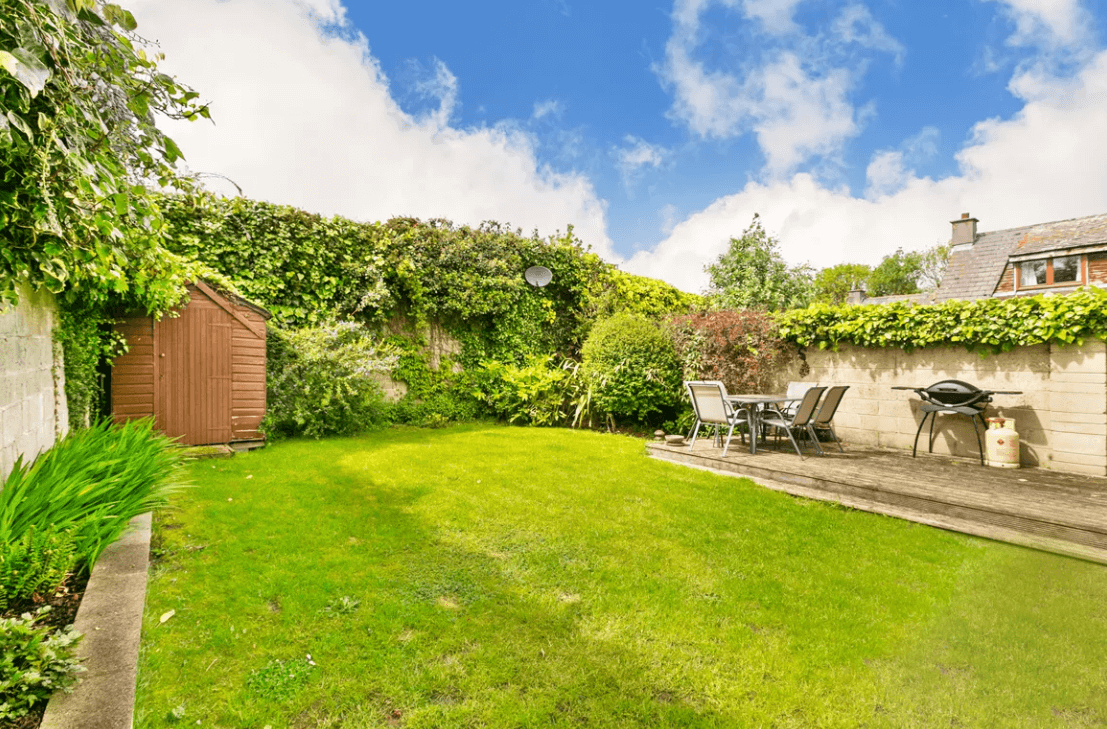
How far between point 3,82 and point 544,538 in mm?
3467

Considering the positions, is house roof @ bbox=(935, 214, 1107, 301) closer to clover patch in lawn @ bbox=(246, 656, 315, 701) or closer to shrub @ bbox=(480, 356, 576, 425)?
shrub @ bbox=(480, 356, 576, 425)

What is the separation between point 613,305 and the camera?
1116cm

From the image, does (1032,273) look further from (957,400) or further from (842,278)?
(842,278)

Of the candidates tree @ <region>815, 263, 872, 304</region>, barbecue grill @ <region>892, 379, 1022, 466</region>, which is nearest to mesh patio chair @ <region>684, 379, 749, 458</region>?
barbecue grill @ <region>892, 379, 1022, 466</region>

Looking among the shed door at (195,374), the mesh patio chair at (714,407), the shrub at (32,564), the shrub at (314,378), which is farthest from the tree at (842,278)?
the shrub at (32,564)

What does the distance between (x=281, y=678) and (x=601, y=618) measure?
146 centimetres

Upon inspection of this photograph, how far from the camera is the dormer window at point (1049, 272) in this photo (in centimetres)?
1492

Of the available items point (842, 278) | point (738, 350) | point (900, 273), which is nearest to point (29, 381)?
point (738, 350)

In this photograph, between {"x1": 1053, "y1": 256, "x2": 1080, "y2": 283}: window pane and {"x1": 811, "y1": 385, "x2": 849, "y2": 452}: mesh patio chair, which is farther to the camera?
{"x1": 1053, "y1": 256, "x2": 1080, "y2": 283}: window pane

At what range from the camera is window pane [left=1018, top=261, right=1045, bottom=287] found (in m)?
15.6

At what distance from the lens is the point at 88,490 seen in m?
2.76

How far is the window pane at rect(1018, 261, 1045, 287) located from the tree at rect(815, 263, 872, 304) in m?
24.4

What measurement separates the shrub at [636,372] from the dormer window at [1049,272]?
1528cm

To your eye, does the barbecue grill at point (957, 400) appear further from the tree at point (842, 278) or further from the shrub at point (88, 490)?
the tree at point (842, 278)
